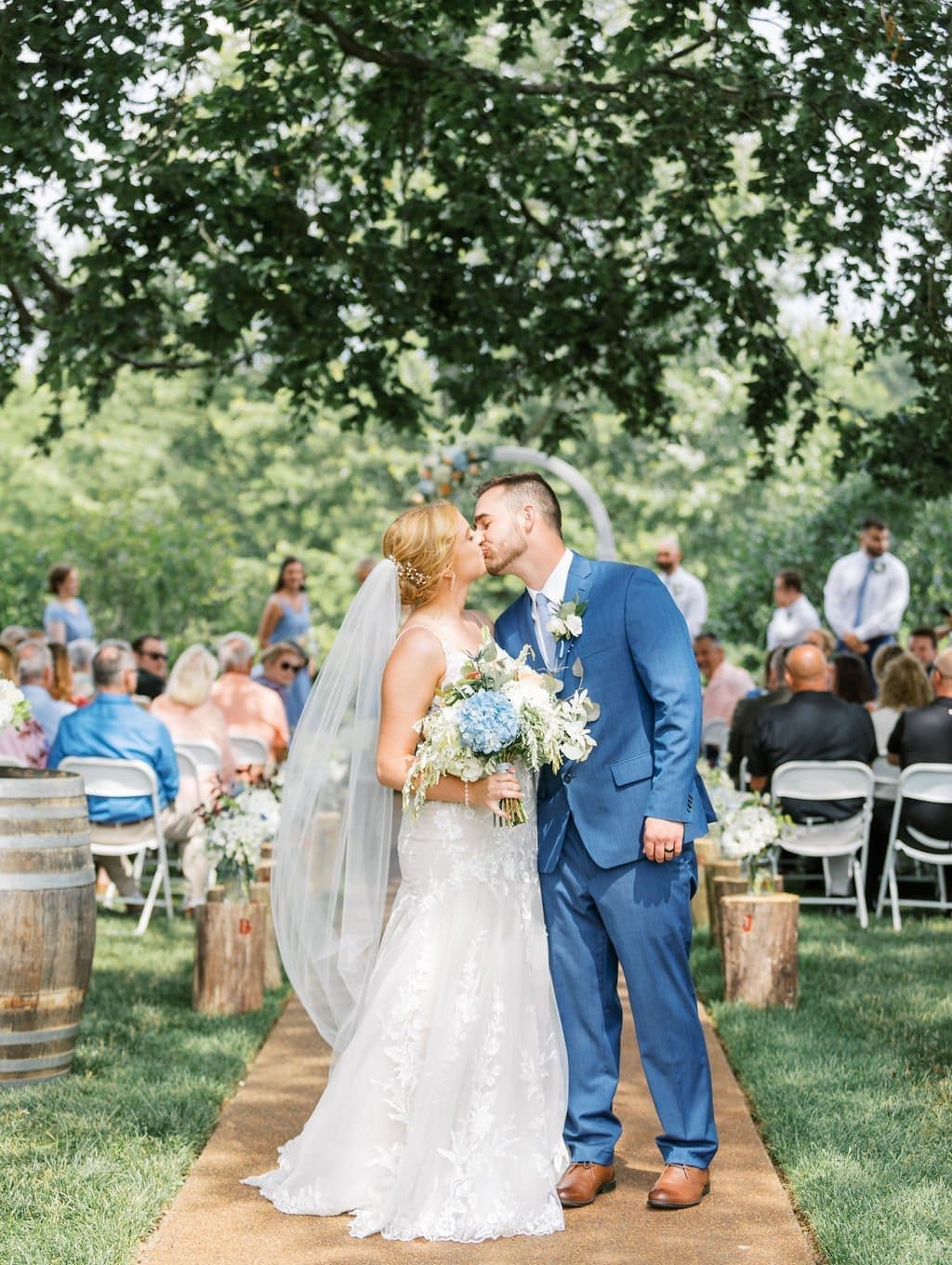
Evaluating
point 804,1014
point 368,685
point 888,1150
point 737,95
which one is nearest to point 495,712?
point 368,685

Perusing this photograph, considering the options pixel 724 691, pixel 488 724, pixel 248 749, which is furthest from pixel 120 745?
pixel 724 691

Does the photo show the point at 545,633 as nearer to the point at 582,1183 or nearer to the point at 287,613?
the point at 582,1183

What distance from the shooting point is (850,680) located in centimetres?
1141

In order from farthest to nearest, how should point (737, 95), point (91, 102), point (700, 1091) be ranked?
1. point (737, 95)
2. point (91, 102)
3. point (700, 1091)

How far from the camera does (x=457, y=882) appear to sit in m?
4.97

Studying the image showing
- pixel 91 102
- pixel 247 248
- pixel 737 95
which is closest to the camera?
→ pixel 91 102

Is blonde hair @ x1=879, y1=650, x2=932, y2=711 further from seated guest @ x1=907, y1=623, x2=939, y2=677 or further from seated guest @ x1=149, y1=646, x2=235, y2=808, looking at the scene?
seated guest @ x1=149, y1=646, x2=235, y2=808

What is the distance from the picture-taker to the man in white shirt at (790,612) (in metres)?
14.8

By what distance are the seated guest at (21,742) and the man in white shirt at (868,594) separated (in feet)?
24.2

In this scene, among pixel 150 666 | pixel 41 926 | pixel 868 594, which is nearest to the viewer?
pixel 41 926

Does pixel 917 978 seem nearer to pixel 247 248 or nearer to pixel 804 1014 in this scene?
pixel 804 1014

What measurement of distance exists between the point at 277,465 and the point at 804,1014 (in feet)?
85.1

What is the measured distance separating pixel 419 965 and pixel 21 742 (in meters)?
6.11

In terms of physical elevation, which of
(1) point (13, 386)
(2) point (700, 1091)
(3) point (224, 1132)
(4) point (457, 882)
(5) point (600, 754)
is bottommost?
(3) point (224, 1132)
